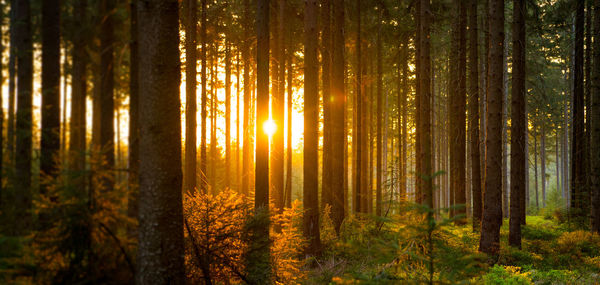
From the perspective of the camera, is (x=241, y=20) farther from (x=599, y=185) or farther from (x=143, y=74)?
(x=599, y=185)

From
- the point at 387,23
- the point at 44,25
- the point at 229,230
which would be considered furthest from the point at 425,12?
the point at 44,25

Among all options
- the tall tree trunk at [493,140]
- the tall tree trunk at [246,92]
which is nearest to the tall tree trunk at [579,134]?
the tall tree trunk at [493,140]

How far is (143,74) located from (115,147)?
1.04m

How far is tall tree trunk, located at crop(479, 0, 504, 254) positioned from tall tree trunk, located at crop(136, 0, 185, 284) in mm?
8454

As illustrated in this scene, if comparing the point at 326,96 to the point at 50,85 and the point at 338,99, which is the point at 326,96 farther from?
the point at 50,85

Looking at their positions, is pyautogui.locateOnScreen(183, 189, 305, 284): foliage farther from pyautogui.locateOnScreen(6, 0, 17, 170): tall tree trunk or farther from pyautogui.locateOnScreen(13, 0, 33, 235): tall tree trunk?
pyautogui.locateOnScreen(6, 0, 17, 170): tall tree trunk

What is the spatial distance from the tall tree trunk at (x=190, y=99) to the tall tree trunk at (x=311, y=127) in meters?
3.98

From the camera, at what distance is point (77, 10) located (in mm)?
5637

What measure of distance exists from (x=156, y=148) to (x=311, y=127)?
6.85 meters

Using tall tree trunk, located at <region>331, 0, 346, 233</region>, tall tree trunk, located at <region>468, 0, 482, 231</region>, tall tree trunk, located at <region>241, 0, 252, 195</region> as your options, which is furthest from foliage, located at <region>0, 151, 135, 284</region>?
tall tree trunk, located at <region>468, 0, 482, 231</region>

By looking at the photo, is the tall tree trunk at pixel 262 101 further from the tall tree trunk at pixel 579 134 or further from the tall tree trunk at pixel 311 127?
the tall tree trunk at pixel 579 134

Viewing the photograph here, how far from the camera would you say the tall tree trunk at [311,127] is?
1078cm

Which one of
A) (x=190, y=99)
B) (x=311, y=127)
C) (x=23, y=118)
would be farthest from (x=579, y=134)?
(x=23, y=118)

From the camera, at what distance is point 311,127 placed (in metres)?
11.1
